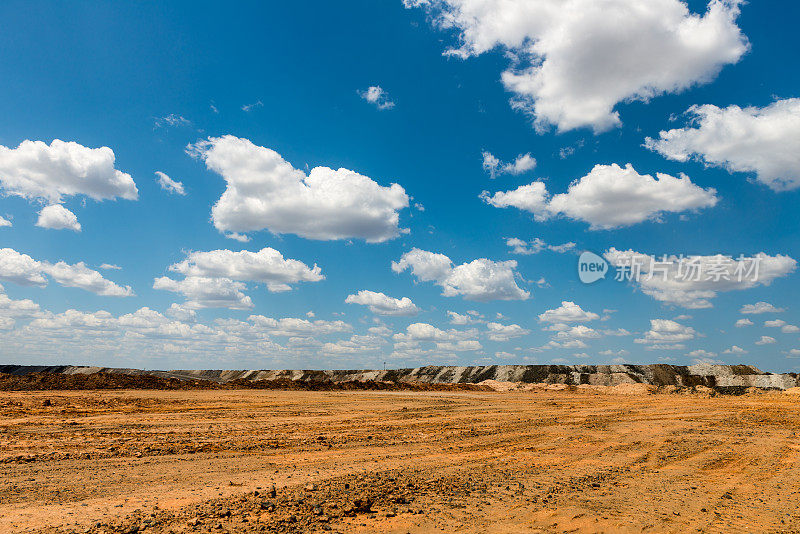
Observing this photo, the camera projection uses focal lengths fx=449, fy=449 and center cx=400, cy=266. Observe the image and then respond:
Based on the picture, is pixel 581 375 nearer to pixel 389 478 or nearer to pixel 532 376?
pixel 532 376

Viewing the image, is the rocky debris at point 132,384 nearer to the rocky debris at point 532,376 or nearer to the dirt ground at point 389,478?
the rocky debris at point 532,376

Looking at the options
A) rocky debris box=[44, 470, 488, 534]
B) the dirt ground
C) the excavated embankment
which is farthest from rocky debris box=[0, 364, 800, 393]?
rocky debris box=[44, 470, 488, 534]

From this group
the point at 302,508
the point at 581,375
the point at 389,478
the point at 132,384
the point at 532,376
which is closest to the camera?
the point at 302,508

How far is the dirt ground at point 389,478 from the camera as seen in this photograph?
670cm

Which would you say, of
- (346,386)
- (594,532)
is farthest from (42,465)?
(346,386)

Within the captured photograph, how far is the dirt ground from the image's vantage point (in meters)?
6.70

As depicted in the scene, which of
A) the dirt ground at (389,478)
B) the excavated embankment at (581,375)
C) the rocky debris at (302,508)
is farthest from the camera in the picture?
the excavated embankment at (581,375)

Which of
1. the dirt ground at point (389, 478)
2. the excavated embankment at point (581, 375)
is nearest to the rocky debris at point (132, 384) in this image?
the excavated embankment at point (581, 375)

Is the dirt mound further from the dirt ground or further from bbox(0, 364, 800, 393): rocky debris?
the dirt ground

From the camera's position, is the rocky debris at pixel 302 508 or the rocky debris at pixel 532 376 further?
the rocky debris at pixel 532 376

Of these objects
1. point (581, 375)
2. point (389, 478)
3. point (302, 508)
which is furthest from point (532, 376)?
point (302, 508)

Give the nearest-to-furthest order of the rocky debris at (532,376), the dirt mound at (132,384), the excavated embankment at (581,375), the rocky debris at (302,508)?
the rocky debris at (302,508) < the dirt mound at (132,384) < the rocky debris at (532,376) < the excavated embankment at (581,375)

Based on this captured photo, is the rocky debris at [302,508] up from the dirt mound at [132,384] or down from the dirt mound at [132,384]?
up

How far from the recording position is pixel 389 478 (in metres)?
9.20
